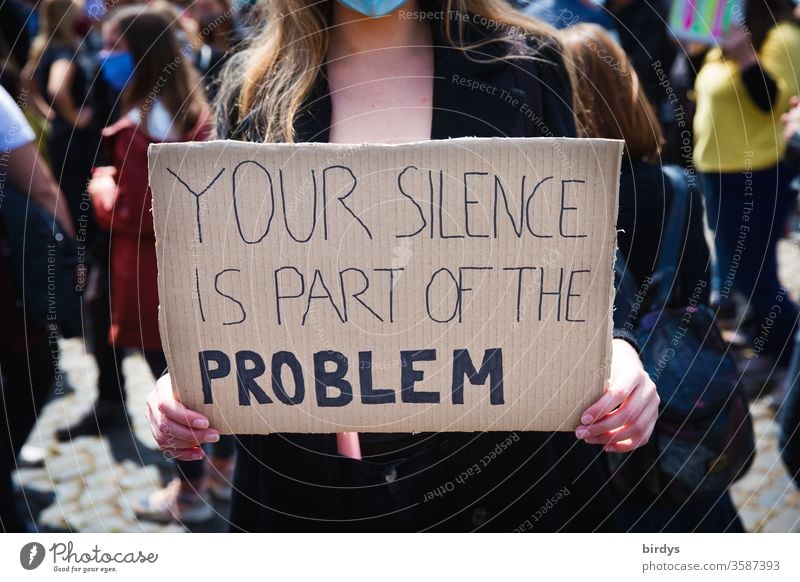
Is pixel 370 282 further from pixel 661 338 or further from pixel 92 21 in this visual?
pixel 92 21

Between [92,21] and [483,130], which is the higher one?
[92,21]

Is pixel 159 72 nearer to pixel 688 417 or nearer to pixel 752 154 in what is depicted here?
pixel 688 417

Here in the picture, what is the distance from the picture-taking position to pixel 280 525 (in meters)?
1.49

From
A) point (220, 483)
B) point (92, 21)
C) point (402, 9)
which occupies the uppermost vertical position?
point (92, 21)

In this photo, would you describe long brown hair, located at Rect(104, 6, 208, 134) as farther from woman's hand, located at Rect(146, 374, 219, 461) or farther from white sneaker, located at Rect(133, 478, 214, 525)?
woman's hand, located at Rect(146, 374, 219, 461)

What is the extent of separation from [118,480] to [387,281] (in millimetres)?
2386

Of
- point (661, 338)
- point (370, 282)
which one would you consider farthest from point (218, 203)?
point (661, 338)

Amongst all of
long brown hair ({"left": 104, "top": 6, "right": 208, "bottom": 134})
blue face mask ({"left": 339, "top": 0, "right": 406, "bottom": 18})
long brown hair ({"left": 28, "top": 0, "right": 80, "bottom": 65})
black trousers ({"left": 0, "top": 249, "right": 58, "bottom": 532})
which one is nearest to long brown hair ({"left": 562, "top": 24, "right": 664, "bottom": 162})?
blue face mask ({"left": 339, "top": 0, "right": 406, "bottom": 18})

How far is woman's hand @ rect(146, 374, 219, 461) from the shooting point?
123 cm

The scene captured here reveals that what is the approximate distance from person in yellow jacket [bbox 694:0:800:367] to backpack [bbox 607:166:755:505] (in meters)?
1.63

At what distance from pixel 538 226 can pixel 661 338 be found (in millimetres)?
734

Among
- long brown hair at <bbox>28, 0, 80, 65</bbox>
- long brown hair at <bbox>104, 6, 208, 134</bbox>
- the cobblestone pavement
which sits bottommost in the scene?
the cobblestone pavement
